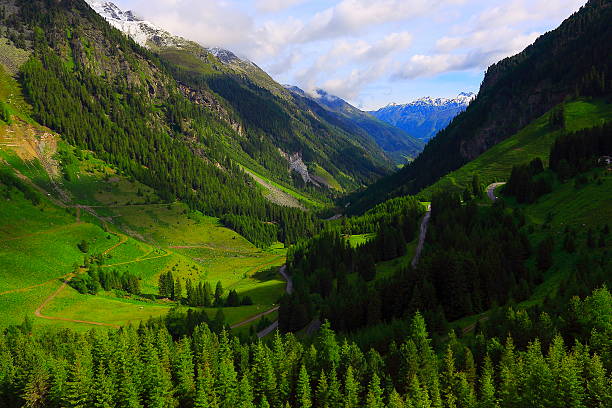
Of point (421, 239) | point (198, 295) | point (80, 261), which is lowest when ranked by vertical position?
point (198, 295)

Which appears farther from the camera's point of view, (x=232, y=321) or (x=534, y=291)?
(x=232, y=321)

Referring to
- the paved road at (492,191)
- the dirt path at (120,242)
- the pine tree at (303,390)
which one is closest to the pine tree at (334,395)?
the pine tree at (303,390)

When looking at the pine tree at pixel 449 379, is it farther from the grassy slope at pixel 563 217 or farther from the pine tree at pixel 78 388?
the pine tree at pixel 78 388

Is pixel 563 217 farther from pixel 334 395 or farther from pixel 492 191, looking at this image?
pixel 334 395

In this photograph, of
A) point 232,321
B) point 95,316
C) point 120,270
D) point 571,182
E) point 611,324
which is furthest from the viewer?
point 120,270

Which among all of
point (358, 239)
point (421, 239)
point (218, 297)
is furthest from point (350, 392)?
point (358, 239)

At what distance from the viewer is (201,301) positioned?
140 meters

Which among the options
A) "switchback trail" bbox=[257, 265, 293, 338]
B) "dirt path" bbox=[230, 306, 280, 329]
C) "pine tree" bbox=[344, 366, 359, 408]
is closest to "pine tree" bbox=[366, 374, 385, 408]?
"pine tree" bbox=[344, 366, 359, 408]

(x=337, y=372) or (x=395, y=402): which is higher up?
(x=337, y=372)

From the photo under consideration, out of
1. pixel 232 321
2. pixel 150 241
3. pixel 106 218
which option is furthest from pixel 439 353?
pixel 106 218

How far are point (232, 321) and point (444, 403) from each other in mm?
76562

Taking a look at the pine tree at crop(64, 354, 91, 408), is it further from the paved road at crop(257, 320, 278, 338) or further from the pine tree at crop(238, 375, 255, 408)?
the paved road at crop(257, 320, 278, 338)

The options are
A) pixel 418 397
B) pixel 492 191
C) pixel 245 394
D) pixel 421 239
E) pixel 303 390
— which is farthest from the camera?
pixel 492 191

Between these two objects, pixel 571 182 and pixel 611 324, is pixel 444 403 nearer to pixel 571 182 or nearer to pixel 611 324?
pixel 611 324
